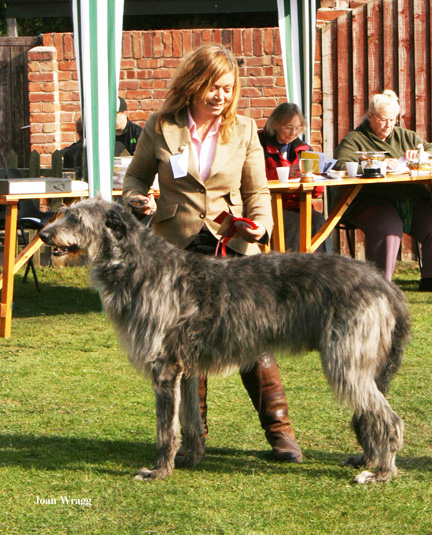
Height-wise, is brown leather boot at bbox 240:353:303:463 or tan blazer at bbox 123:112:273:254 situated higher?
tan blazer at bbox 123:112:273:254

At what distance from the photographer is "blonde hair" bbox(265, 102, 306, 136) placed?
847 cm

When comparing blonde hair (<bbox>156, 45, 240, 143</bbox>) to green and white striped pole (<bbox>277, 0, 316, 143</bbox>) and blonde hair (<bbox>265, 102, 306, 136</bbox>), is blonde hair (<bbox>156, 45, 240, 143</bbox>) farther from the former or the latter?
green and white striped pole (<bbox>277, 0, 316, 143</bbox>)

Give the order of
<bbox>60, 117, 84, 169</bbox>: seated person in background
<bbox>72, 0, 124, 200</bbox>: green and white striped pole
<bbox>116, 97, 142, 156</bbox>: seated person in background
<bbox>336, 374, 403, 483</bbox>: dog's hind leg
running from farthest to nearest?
<bbox>116, 97, 142, 156</bbox>: seated person in background < <bbox>60, 117, 84, 169</bbox>: seated person in background < <bbox>72, 0, 124, 200</bbox>: green and white striped pole < <bbox>336, 374, 403, 483</bbox>: dog's hind leg

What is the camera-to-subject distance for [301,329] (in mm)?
3975

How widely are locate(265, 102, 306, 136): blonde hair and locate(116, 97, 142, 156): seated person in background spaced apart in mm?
1602

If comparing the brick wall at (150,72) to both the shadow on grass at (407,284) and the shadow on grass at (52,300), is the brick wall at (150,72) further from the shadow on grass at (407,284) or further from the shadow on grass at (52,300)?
the shadow on grass at (407,284)

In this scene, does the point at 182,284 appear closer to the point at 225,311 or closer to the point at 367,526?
the point at 225,311

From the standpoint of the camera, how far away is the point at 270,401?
446cm

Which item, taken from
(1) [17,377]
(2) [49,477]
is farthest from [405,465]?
(1) [17,377]

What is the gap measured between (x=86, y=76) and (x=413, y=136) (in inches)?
143

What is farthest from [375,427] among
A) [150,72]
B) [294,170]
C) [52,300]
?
[150,72]

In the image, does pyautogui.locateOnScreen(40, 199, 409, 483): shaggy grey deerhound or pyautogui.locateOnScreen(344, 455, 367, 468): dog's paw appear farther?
pyautogui.locateOnScreen(344, 455, 367, 468): dog's paw

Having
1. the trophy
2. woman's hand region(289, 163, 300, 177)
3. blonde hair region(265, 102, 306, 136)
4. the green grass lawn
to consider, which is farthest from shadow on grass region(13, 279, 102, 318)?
the trophy

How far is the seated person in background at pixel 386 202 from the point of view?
806 centimetres
